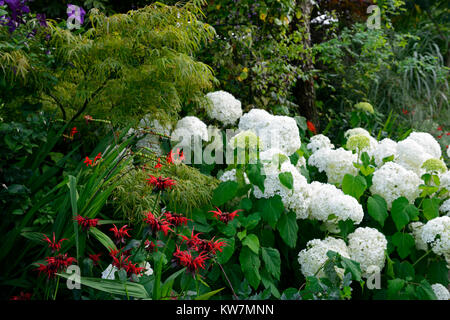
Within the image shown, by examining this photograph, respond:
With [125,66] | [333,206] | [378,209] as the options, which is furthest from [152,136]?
[378,209]

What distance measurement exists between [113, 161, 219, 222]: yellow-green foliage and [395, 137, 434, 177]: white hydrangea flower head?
1203 millimetres

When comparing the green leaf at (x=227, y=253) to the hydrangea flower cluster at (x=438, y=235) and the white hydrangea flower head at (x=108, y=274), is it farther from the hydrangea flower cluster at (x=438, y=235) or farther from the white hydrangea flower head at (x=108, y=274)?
the hydrangea flower cluster at (x=438, y=235)

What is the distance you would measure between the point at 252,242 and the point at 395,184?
0.90 meters

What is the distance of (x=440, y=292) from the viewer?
2273 mm

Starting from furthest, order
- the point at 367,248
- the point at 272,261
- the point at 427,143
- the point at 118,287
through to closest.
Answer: the point at 427,143 < the point at 367,248 < the point at 272,261 < the point at 118,287

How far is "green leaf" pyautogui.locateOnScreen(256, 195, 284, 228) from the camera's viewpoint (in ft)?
7.25

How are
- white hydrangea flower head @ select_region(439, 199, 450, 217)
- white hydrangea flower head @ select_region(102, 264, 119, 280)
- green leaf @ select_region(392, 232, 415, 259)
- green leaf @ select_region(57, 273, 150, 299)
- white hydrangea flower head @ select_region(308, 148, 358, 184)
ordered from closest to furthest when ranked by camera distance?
green leaf @ select_region(57, 273, 150, 299) → white hydrangea flower head @ select_region(102, 264, 119, 280) → green leaf @ select_region(392, 232, 415, 259) → white hydrangea flower head @ select_region(439, 199, 450, 217) → white hydrangea flower head @ select_region(308, 148, 358, 184)

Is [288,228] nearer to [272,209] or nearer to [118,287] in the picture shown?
[272,209]

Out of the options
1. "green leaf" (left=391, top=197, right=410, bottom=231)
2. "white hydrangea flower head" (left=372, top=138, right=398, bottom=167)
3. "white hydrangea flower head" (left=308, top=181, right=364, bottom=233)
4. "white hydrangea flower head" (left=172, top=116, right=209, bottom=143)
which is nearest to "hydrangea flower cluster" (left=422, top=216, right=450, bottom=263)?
"green leaf" (left=391, top=197, right=410, bottom=231)

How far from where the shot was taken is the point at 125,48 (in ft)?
7.95

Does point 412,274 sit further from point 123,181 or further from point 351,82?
point 351,82

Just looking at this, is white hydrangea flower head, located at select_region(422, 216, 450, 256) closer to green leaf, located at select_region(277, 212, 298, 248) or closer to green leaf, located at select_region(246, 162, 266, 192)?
green leaf, located at select_region(277, 212, 298, 248)
